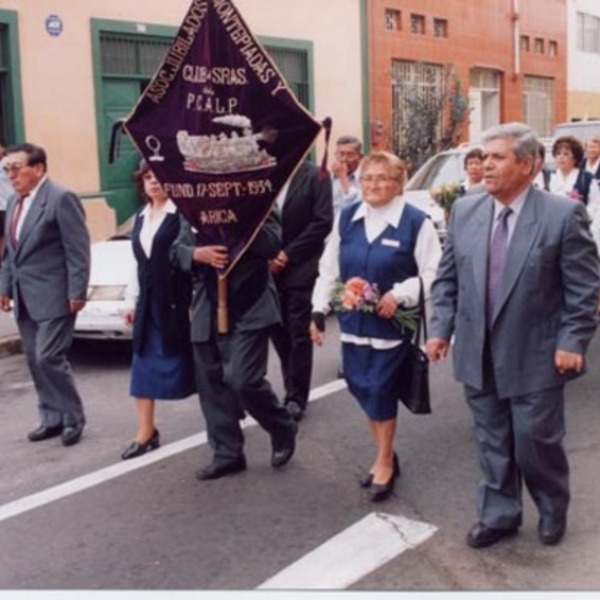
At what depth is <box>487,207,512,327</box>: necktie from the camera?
432 cm

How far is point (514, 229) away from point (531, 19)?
26.4 meters

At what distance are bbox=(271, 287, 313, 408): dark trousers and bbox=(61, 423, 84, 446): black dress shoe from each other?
4.34 feet

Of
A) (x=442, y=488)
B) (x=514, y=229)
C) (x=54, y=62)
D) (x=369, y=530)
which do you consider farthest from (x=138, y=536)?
(x=54, y=62)

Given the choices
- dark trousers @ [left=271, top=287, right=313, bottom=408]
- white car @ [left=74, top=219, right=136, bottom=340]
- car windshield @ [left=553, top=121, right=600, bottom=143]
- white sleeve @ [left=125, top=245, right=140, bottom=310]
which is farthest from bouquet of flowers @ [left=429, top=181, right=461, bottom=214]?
car windshield @ [left=553, top=121, right=600, bottom=143]

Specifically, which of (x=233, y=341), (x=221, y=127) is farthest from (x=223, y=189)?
(x=233, y=341)

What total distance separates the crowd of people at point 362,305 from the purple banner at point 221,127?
0.20 metres

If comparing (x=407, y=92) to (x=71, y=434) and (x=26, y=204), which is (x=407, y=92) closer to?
(x=26, y=204)

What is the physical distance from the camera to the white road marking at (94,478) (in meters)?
5.26

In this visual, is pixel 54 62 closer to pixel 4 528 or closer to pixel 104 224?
pixel 104 224

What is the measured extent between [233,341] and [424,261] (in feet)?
3.54

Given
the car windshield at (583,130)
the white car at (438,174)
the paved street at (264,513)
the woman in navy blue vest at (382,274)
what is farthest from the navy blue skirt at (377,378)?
the car windshield at (583,130)

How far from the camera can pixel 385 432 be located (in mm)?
5191

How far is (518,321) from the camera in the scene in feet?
14.1

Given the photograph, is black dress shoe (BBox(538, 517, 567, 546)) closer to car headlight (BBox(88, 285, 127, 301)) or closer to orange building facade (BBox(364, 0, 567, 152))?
car headlight (BBox(88, 285, 127, 301))
